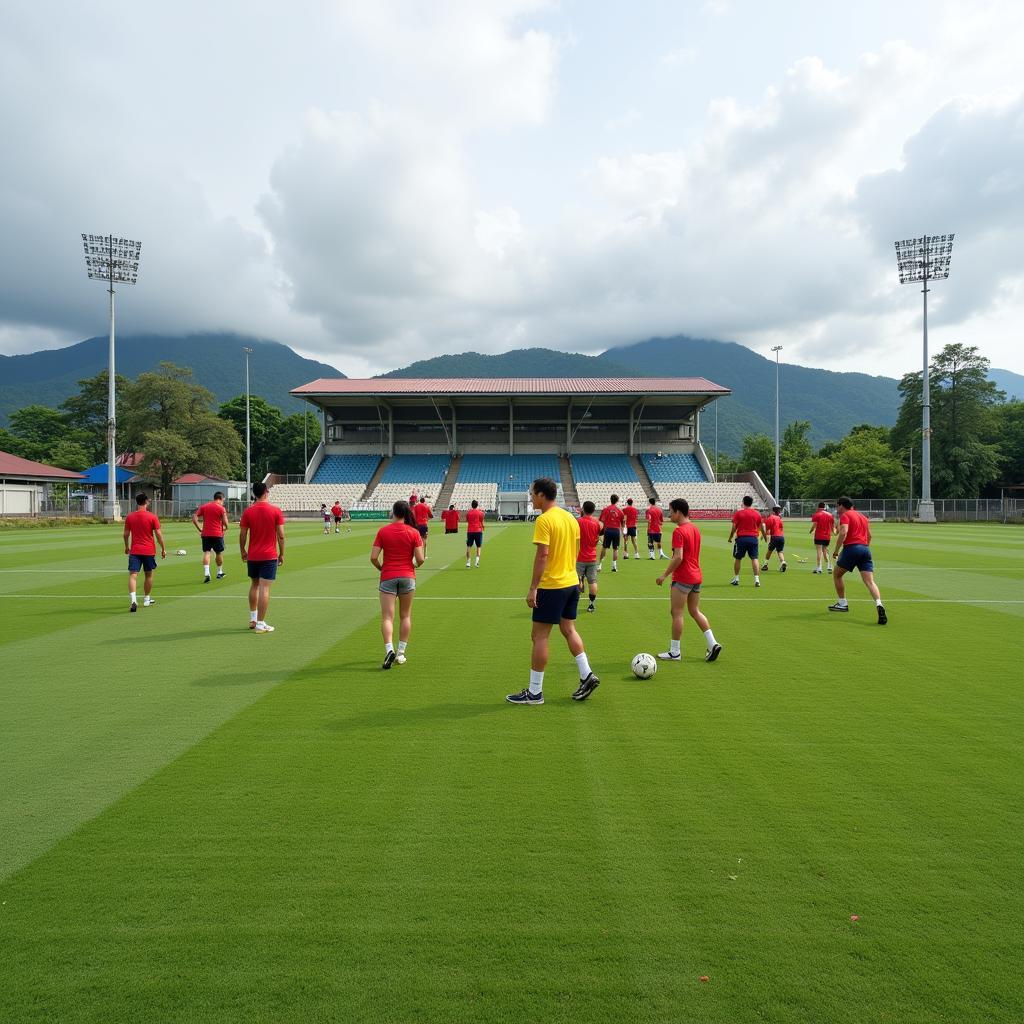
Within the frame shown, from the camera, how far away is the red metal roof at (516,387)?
207 feet

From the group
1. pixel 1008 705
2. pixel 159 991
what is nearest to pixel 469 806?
pixel 159 991

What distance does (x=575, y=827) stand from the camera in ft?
13.4

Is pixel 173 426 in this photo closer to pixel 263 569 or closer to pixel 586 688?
pixel 263 569

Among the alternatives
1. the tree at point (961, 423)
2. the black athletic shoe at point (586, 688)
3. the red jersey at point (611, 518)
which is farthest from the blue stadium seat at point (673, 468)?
the black athletic shoe at point (586, 688)

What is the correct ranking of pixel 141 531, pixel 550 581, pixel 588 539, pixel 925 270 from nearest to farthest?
pixel 550 581, pixel 588 539, pixel 141 531, pixel 925 270

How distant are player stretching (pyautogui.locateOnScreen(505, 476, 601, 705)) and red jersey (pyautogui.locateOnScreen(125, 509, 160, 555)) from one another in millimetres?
8180

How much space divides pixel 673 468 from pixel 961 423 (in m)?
27.8

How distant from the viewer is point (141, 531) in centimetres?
1161

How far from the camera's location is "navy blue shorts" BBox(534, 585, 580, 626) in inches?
252

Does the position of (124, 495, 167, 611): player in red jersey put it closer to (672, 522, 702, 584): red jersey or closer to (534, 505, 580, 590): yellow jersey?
(534, 505, 580, 590): yellow jersey

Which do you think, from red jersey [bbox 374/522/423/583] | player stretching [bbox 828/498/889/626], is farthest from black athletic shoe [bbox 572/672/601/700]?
player stretching [bbox 828/498/889/626]

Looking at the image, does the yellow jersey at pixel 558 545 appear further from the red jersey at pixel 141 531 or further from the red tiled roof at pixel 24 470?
the red tiled roof at pixel 24 470

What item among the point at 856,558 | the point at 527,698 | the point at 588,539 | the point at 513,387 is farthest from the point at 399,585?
the point at 513,387

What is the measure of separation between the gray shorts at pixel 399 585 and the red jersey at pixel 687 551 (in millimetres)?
3108
